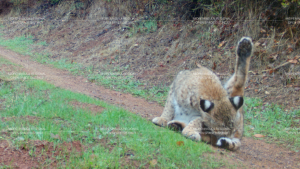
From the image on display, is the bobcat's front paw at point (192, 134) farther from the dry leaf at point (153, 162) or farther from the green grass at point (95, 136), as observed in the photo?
the dry leaf at point (153, 162)

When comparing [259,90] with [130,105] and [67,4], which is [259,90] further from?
[67,4]

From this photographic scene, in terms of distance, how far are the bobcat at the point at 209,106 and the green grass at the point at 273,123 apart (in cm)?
132

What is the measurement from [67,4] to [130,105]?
18.0m

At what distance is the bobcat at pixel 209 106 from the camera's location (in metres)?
4.84

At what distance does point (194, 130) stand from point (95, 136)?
2031 millimetres

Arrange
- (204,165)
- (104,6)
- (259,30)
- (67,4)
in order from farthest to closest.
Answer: (67,4) < (104,6) < (259,30) < (204,165)

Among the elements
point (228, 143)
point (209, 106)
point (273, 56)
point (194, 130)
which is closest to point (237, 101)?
point (209, 106)

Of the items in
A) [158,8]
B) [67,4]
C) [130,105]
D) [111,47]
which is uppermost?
[67,4]

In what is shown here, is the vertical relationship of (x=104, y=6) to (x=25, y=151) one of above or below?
above

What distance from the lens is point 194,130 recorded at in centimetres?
520

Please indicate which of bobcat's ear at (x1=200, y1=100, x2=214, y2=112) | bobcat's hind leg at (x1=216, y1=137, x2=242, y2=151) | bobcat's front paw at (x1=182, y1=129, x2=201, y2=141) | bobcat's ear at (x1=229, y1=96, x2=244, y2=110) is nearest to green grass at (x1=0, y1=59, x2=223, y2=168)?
bobcat's front paw at (x1=182, y1=129, x2=201, y2=141)

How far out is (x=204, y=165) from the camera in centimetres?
373

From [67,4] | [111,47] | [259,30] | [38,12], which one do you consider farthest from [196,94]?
[38,12]

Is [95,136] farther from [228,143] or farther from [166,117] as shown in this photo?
[166,117]
